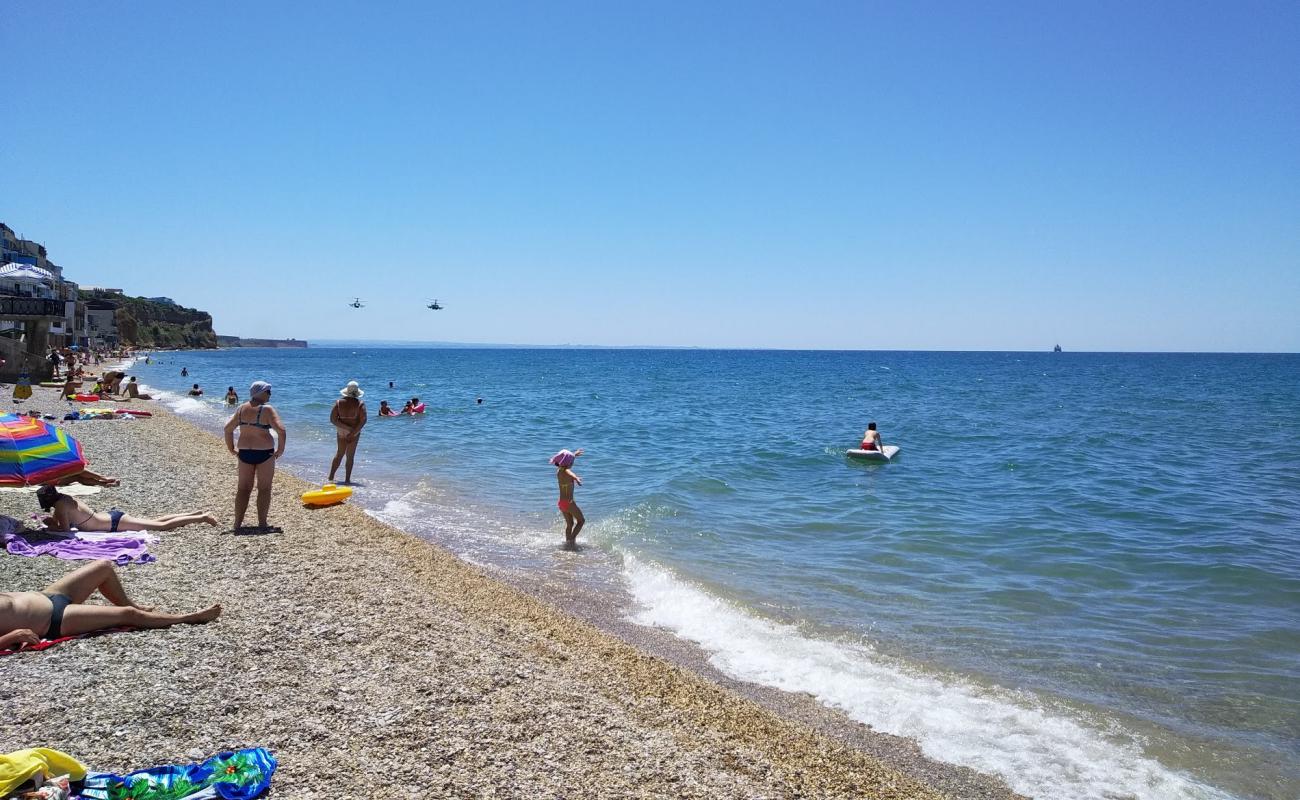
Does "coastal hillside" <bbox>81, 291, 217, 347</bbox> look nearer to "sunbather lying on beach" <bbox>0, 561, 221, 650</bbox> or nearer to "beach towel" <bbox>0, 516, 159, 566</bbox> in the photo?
"beach towel" <bbox>0, 516, 159, 566</bbox>

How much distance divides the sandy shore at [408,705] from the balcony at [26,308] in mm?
36524

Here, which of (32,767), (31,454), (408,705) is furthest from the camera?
(31,454)

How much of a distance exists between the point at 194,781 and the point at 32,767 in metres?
0.65

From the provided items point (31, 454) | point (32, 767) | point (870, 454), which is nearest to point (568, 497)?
point (31, 454)

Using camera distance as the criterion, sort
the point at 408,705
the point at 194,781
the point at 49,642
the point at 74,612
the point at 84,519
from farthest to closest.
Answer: the point at 84,519
the point at 74,612
the point at 49,642
the point at 408,705
the point at 194,781

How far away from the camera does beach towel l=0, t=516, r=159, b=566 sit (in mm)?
7547

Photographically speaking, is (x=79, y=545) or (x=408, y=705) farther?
(x=79, y=545)

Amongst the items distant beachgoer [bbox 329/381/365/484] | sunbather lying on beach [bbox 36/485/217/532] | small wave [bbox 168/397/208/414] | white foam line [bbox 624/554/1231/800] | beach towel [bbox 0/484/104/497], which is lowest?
small wave [bbox 168/397/208/414]

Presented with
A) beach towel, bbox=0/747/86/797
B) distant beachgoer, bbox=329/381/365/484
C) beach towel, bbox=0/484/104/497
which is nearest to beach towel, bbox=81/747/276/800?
beach towel, bbox=0/747/86/797

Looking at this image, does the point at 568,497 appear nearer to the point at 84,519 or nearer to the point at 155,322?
the point at 84,519

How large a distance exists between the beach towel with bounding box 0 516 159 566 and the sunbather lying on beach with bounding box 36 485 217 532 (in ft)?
0.36

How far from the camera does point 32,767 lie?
3451mm

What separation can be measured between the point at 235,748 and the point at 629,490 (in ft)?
38.1

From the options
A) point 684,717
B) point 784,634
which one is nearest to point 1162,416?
point 784,634
